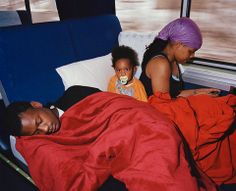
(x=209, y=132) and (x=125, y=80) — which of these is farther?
(x=125, y=80)

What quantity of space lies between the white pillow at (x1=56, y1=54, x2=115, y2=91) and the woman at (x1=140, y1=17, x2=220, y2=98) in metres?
0.32

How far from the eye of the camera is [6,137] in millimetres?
1632

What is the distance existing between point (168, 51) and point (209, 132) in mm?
613

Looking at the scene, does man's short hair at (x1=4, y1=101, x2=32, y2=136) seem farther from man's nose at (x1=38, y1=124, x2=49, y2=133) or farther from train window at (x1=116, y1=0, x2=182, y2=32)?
train window at (x1=116, y1=0, x2=182, y2=32)

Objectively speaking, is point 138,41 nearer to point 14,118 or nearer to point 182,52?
point 182,52

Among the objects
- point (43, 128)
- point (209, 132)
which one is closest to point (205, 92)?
point (209, 132)

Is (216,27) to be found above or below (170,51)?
below

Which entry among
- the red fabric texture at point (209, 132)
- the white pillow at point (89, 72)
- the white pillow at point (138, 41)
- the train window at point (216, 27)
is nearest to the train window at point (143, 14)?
the train window at point (216, 27)

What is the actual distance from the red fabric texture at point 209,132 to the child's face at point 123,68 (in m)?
0.48

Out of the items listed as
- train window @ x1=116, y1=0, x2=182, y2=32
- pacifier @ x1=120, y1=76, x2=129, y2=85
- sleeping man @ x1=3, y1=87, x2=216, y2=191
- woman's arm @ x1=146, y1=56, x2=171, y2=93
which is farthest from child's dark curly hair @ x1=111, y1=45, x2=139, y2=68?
train window @ x1=116, y1=0, x2=182, y2=32

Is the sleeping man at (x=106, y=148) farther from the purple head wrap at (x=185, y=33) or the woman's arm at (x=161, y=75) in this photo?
the purple head wrap at (x=185, y=33)

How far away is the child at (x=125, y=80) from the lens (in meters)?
1.78

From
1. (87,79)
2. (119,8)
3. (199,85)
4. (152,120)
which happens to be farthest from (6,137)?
(119,8)

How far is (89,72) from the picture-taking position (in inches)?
69.8
